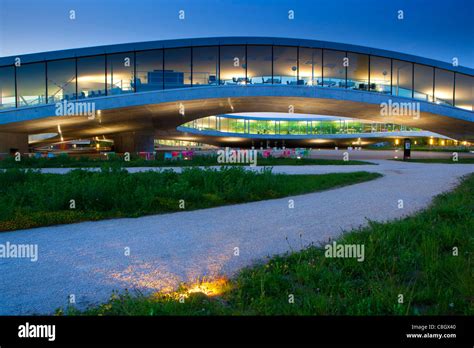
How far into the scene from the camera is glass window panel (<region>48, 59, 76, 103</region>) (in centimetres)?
2733

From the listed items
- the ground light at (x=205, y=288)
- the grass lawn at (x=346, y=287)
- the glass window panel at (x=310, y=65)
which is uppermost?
the glass window panel at (x=310, y=65)

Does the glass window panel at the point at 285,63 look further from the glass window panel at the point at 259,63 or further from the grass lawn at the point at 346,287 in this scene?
the grass lawn at the point at 346,287

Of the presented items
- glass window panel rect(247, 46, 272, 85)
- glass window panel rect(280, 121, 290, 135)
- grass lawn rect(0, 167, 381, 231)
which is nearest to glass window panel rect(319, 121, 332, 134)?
glass window panel rect(280, 121, 290, 135)

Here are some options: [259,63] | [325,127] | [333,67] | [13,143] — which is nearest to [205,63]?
[259,63]

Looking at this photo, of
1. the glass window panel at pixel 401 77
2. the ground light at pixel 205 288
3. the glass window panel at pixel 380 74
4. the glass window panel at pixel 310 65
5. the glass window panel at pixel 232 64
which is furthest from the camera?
the glass window panel at pixel 401 77

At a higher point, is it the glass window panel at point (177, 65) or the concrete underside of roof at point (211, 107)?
the glass window panel at point (177, 65)

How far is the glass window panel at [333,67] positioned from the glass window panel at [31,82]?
2570 cm

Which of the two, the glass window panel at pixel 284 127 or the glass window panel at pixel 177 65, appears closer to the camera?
the glass window panel at pixel 177 65

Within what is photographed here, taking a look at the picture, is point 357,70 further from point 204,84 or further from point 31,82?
point 31,82

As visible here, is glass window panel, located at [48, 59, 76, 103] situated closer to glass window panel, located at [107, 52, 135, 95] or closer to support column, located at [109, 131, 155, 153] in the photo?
glass window panel, located at [107, 52, 135, 95]

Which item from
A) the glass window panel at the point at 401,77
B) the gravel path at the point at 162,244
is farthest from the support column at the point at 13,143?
the glass window panel at the point at 401,77

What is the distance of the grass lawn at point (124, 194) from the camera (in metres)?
7.63
